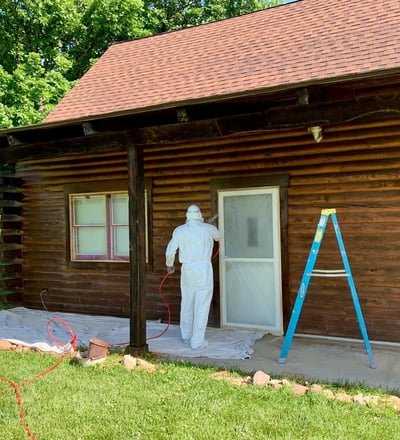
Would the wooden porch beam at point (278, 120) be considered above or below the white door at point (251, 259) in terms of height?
above

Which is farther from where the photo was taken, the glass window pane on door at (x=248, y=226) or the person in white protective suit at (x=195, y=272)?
the glass window pane on door at (x=248, y=226)

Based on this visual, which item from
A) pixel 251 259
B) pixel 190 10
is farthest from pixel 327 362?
pixel 190 10

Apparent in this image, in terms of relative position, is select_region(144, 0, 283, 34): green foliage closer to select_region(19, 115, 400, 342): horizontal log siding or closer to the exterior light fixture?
select_region(19, 115, 400, 342): horizontal log siding

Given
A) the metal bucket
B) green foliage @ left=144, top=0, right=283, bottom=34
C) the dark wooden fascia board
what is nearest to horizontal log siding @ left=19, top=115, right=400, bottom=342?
the dark wooden fascia board

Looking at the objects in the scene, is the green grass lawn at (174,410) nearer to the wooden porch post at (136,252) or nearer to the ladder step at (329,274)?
the wooden porch post at (136,252)

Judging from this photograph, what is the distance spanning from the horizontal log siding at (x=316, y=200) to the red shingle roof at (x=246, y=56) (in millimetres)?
755

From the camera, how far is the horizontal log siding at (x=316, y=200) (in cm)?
618

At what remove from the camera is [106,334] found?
695 centimetres

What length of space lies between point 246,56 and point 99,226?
3.60 meters

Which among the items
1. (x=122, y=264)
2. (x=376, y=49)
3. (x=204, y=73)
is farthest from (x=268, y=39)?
(x=122, y=264)

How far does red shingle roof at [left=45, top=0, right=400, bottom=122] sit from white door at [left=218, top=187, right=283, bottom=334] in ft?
5.03

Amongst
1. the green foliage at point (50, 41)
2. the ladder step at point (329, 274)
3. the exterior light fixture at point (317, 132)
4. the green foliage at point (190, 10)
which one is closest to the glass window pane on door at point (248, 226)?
the ladder step at point (329, 274)

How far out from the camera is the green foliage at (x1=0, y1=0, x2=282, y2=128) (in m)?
15.1

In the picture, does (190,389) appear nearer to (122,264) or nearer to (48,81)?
(122,264)
